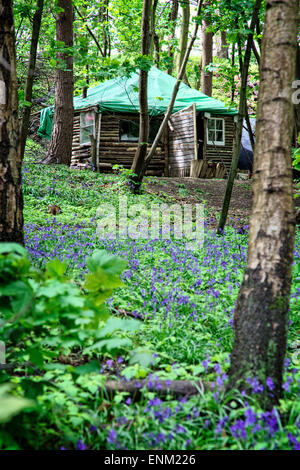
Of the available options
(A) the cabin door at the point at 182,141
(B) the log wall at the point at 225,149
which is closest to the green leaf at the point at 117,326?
(A) the cabin door at the point at 182,141

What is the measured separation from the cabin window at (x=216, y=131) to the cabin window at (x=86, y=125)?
248 inches

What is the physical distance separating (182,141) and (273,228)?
18028mm

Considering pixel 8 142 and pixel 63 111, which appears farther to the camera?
pixel 63 111

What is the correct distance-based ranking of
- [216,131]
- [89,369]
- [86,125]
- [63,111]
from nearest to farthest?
[89,369] < [63,111] < [86,125] < [216,131]

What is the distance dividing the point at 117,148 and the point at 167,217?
437 inches

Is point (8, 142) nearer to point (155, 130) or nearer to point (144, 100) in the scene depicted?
point (144, 100)

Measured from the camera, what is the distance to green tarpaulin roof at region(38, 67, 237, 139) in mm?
18844

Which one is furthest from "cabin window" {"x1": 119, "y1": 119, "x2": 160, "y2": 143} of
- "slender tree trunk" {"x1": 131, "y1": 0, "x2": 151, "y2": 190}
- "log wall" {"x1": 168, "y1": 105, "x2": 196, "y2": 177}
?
"slender tree trunk" {"x1": 131, "y1": 0, "x2": 151, "y2": 190}

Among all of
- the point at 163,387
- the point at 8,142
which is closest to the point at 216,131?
the point at 8,142

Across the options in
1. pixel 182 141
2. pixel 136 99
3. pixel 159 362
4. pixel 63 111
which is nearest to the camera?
pixel 159 362

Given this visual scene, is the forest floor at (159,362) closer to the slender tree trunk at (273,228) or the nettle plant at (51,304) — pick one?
the nettle plant at (51,304)

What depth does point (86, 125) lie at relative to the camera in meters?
20.6

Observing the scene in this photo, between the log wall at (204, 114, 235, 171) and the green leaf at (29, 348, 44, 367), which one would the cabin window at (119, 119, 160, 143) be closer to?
the log wall at (204, 114, 235, 171)

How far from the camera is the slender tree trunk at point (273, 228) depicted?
7.79 ft
